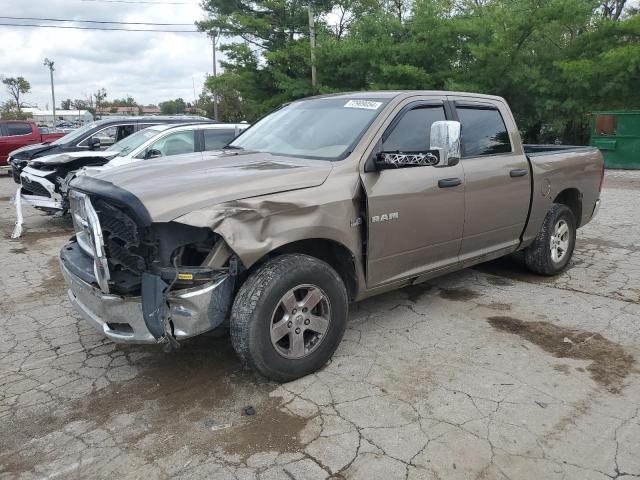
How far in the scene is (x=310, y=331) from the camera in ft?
11.4

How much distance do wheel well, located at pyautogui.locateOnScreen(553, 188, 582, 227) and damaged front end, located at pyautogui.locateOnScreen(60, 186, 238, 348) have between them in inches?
164

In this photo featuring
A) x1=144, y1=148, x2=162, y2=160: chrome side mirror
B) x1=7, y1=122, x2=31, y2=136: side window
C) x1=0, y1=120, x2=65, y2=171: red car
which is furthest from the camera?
x1=7, y1=122, x2=31, y2=136: side window

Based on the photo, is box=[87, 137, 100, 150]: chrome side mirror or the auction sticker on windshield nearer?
the auction sticker on windshield

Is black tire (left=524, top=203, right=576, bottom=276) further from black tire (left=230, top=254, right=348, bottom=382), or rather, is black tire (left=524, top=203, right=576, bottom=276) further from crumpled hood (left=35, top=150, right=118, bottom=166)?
crumpled hood (left=35, top=150, right=118, bottom=166)

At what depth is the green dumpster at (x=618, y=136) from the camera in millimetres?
14844

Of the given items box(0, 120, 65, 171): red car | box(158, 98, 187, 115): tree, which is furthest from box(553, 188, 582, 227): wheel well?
box(158, 98, 187, 115): tree

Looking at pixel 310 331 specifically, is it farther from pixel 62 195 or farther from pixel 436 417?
pixel 62 195

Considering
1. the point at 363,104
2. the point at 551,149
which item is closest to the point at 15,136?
the point at 363,104

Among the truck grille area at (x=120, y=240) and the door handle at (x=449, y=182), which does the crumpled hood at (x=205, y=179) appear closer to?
the truck grille area at (x=120, y=240)

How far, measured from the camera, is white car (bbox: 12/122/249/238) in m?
8.30

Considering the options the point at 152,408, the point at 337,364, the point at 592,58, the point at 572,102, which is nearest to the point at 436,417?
the point at 337,364

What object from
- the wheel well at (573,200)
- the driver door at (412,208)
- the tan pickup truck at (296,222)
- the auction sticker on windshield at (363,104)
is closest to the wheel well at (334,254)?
the tan pickup truck at (296,222)

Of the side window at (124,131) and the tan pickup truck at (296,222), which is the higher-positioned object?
the side window at (124,131)

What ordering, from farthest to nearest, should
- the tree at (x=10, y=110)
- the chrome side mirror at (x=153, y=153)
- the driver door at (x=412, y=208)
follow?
the tree at (x=10, y=110) → the chrome side mirror at (x=153, y=153) → the driver door at (x=412, y=208)
